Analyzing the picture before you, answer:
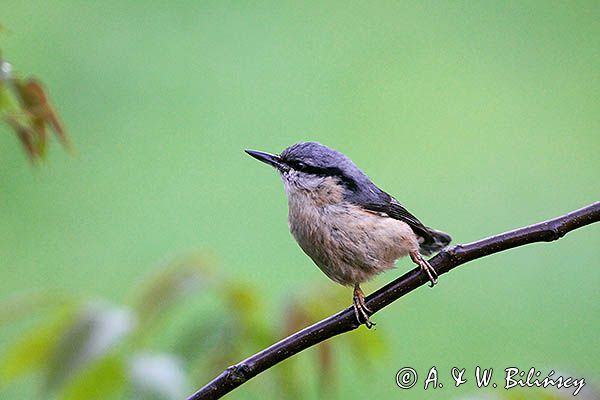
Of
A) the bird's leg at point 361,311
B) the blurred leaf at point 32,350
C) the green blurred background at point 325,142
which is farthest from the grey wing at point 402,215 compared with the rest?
the green blurred background at point 325,142

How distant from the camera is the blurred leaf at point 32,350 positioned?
1.39 meters

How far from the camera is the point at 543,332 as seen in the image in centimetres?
345

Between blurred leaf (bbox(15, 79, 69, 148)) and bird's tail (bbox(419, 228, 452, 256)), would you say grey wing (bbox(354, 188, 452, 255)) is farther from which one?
blurred leaf (bbox(15, 79, 69, 148))

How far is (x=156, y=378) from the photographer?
127 centimetres

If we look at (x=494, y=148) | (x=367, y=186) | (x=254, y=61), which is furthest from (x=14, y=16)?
(x=367, y=186)

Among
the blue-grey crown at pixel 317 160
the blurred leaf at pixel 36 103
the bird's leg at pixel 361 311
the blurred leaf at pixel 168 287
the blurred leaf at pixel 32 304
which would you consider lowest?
the blurred leaf at pixel 32 304

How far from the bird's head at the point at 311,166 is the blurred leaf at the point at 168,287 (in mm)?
232

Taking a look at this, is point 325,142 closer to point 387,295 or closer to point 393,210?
point 393,210

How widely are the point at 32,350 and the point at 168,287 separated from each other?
0.87ft

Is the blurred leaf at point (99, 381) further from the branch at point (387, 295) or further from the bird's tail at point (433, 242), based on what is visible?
the bird's tail at point (433, 242)

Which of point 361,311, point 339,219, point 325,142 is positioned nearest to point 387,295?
point 361,311

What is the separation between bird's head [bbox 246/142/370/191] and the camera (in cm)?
153

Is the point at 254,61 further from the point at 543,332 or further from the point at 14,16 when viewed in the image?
the point at 543,332

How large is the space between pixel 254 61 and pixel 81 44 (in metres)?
1.00
